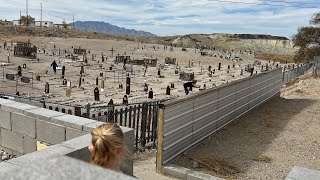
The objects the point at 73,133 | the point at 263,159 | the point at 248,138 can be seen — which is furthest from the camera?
the point at 248,138

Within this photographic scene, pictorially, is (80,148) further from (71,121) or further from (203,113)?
(203,113)

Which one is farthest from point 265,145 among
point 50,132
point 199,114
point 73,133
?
point 50,132

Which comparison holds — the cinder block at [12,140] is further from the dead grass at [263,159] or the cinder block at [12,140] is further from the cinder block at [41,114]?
the dead grass at [263,159]

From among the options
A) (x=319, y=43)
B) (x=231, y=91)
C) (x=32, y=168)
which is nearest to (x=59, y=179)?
(x=32, y=168)

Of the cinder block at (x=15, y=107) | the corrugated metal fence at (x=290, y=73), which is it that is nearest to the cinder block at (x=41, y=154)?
the cinder block at (x=15, y=107)

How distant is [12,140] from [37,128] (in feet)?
3.53

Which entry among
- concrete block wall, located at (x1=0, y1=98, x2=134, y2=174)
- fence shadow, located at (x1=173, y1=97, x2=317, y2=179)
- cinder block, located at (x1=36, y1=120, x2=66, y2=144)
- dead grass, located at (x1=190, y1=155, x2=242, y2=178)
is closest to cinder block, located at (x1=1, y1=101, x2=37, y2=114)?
concrete block wall, located at (x1=0, y1=98, x2=134, y2=174)

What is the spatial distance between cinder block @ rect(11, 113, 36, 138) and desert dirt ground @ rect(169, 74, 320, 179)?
11.5ft

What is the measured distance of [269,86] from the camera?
17.7 metres

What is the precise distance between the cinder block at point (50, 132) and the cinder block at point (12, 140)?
2.29 feet

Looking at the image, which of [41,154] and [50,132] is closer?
[41,154]

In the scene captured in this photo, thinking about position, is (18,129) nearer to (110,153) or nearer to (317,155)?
(110,153)

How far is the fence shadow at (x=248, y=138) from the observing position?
8.95 m

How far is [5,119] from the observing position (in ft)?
24.6
